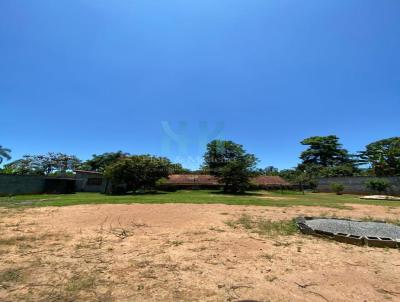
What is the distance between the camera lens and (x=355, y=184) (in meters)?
31.3

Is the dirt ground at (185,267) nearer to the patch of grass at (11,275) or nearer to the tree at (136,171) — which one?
the patch of grass at (11,275)

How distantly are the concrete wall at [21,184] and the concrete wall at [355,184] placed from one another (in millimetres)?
36522

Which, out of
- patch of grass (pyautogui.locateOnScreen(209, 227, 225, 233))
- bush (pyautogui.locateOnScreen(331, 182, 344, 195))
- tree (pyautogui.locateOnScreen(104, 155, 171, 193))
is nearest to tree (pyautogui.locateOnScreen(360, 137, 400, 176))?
bush (pyautogui.locateOnScreen(331, 182, 344, 195))

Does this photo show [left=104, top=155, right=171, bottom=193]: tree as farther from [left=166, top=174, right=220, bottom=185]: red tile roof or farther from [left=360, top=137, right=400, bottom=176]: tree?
[left=360, top=137, right=400, bottom=176]: tree

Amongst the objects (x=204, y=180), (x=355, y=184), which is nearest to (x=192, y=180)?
(x=204, y=180)

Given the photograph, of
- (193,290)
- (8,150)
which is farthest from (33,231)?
(8,150)

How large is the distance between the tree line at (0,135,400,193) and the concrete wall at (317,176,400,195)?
2.53 meters

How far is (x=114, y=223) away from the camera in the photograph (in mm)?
8219

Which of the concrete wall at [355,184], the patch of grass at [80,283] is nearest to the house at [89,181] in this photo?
the patch of grass at [80,283]

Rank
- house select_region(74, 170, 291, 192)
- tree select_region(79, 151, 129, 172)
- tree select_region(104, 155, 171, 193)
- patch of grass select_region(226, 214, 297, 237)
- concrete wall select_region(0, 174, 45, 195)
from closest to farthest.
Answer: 1. patch of grass select_region(226, 214, 297, 237)
2. concrete wall select_region(0, 174, 45, 195)
3. tree select_region(104, 155, 171, 193)
4. house select_region(74, 170, 291, 192)
5. tree select_region(79, 151, 129, 172)

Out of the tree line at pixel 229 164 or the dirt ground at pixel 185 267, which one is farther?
the tree line at pixel 229 164

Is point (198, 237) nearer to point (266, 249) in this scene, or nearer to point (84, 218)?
point (266, 249)

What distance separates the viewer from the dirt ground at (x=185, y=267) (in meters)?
3.39

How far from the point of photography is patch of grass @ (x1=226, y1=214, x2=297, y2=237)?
711 centimetres
